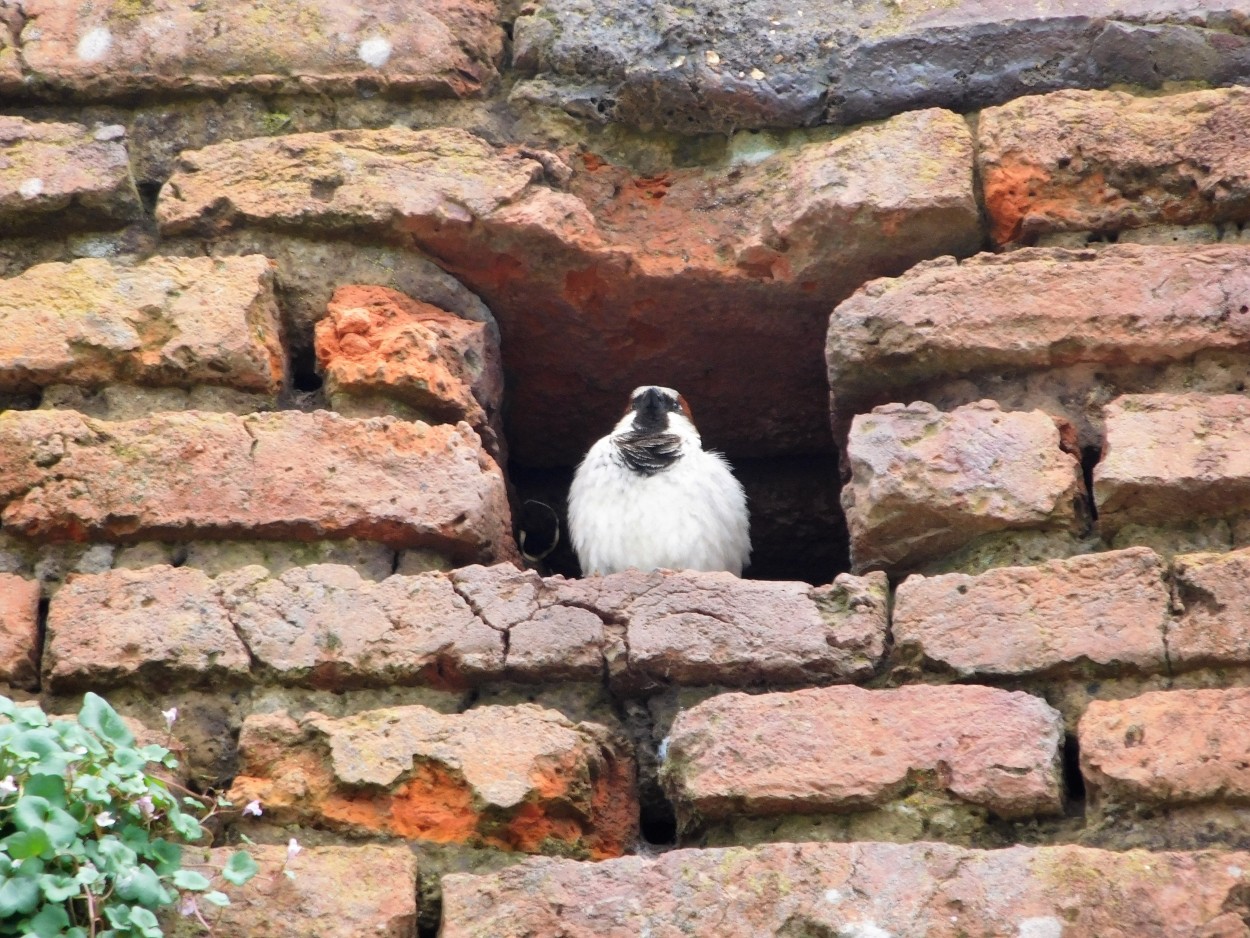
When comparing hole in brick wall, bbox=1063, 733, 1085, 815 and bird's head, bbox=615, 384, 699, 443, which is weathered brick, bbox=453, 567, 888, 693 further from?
bird's head, bbox=615, 384, 699, 443

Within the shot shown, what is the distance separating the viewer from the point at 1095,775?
219 cm

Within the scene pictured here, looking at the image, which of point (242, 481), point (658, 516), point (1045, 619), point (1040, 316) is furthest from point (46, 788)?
point (658, 516)

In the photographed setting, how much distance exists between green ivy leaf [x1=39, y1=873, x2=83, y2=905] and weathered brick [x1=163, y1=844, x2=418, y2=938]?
0.15 metres

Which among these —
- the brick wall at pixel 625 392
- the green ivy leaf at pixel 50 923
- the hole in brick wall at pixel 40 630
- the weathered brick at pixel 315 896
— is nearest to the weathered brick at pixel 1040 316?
the brick wall at pixel 625 392

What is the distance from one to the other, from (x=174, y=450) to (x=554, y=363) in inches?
37.3

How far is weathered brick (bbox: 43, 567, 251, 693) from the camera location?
239 cm

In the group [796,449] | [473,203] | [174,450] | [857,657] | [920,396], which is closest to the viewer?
[857,657]

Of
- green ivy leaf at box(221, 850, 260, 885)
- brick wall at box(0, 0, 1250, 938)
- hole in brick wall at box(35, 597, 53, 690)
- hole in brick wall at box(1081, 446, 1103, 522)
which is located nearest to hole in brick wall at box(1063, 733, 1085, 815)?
brick wall at box(0, 0, 1250, 938)

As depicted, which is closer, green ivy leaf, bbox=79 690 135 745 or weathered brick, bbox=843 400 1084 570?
green ivy leaf, bbox=79 690 135 745

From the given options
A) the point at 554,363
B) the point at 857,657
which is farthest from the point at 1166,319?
the point at 554,363

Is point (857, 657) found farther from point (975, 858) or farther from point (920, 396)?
point (920, 396)

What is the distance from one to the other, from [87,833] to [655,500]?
6.17 feet

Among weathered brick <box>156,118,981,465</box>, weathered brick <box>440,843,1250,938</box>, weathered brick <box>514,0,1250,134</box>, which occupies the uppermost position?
weathered brick <box>514,0,1250,134</box>

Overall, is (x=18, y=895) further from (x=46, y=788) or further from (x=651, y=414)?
(x=651, y=414)
